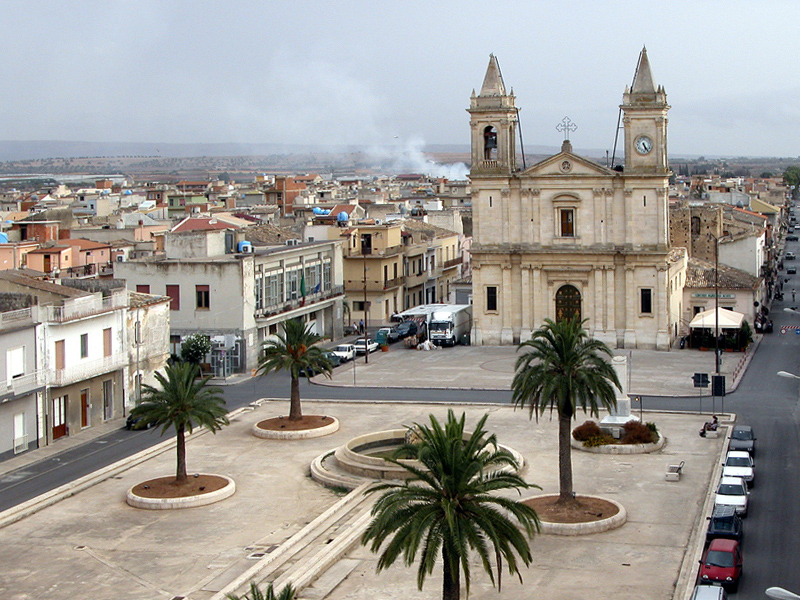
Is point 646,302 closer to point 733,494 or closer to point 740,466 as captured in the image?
point 740,466

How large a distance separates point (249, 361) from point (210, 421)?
87.3ft

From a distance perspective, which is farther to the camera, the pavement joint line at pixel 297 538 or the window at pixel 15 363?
the window at pixel 15 363

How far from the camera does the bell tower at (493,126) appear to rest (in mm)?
71812

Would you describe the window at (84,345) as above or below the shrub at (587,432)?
above

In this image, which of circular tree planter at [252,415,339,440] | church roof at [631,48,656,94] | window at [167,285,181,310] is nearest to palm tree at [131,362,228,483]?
circular tree planter at [252,415,339,440]

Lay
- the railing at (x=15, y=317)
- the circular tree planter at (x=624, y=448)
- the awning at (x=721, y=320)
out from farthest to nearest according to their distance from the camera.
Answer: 1. the awning at (x=721, y=320)
2. the railing at (x=15, y=317)
3. the circular tree planter at (x=624, y=448)

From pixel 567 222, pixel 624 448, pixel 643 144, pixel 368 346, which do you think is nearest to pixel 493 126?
pixel 567 222

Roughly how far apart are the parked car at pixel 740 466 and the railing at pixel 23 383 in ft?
84.7

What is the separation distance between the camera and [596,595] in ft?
91.2

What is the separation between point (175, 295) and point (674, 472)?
34.9 meters

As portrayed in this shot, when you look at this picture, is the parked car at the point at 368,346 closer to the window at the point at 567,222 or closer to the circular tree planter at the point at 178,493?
the window at the point at 567,222

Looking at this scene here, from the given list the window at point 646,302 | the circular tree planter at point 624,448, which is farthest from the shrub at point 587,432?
the window at point 646,302

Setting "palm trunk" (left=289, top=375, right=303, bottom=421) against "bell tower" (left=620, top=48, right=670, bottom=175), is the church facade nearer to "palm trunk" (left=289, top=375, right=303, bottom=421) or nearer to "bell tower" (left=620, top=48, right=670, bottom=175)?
"bell tower" (left=620, top=48, right=670, bottom=175)

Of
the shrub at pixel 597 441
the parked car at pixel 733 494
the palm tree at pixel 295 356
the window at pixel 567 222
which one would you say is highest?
the window at pixel 567 222
